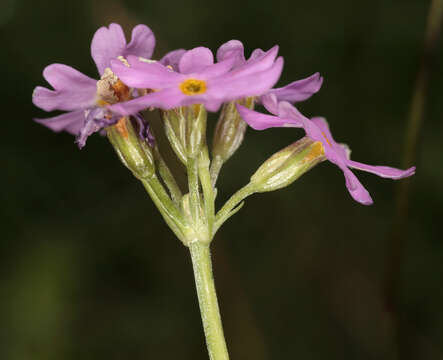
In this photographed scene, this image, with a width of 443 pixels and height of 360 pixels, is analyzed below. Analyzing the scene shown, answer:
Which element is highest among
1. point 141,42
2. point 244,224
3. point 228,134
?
point 141,42

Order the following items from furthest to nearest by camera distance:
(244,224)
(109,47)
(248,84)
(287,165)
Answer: (244,224) < (109,47) < (287,165) < (248,84)

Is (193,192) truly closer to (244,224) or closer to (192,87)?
(192,87)

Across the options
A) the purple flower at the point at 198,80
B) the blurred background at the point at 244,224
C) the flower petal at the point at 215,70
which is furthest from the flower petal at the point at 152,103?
the blurred background at the point at 244,224

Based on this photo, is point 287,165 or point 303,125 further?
point 287,165

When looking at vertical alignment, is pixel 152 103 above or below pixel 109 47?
below

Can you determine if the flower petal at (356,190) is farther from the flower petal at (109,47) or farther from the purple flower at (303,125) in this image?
the flower petal at (109,47)

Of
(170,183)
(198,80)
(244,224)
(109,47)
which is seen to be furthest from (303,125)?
(244,224)
